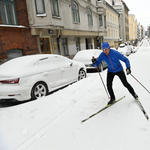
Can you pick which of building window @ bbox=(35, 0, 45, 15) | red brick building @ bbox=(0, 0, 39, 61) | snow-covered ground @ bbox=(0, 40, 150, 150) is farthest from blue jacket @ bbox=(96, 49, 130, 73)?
building window @ bbox=(35, 0, 45, 15)

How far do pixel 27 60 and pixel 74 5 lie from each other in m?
14.2

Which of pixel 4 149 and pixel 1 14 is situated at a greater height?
pixel 1 14

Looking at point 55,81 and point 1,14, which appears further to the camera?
point 1,14

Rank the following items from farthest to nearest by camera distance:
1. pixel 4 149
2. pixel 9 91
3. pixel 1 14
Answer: pixel 1 14 < pixel 9 91 < pixel 4 149

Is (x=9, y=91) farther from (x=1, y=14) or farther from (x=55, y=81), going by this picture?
(x=1, y=14)

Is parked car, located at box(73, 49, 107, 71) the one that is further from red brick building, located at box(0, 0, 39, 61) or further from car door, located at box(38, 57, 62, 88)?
red brick building, located at box(0, 0, 39, 61)

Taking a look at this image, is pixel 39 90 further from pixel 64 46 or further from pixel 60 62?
pixel 64 46

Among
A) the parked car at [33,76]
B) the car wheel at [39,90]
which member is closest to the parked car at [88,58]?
the parked car at [33,76]

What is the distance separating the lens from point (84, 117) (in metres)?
3.59

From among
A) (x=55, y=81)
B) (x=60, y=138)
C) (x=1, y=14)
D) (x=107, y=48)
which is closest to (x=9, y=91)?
(x=55, y=81)

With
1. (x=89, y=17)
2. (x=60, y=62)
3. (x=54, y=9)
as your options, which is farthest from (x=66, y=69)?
(x=89, y=17)

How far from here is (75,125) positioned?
10.7ft

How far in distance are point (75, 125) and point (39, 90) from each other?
2410mm

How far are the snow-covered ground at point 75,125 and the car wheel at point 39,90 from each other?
30 centimetres
